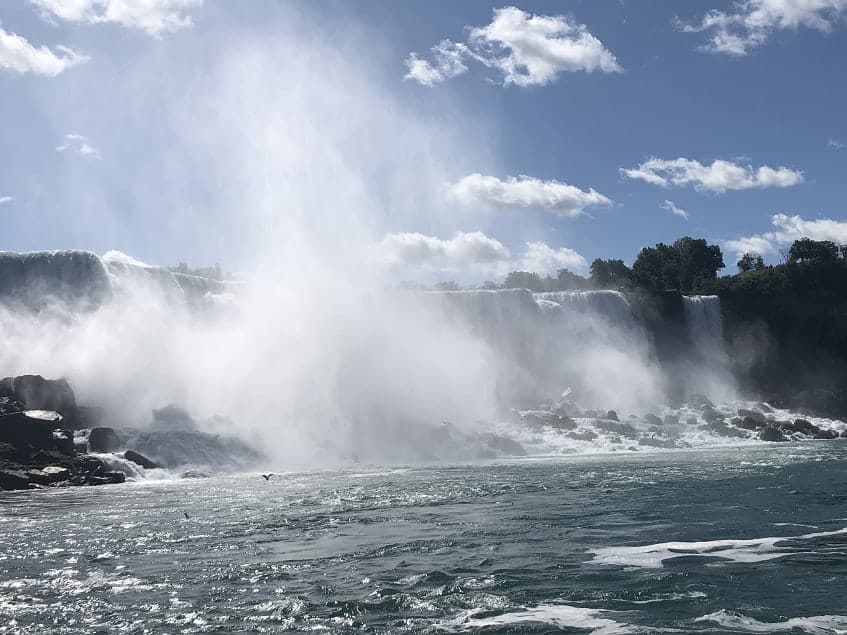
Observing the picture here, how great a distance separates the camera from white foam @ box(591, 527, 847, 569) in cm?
1404

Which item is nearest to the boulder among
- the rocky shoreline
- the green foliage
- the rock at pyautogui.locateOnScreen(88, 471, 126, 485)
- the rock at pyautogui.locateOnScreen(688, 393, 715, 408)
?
the rocky shoreline

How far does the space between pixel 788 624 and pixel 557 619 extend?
116 inches

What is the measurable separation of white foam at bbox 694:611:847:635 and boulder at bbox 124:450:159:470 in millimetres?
27990

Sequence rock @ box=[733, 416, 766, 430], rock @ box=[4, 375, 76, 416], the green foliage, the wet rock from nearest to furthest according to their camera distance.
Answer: rock @ box=[4, 375, 76, 416] < the wet rock < rock @ box=[733, 416, 766, 430] < the green foliage

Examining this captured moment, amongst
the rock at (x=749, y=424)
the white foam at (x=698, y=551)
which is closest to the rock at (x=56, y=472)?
the white foam at (x=698, y=551)

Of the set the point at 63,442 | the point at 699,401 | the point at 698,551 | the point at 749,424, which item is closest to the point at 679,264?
the point at 699,401

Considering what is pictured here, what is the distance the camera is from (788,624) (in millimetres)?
10250

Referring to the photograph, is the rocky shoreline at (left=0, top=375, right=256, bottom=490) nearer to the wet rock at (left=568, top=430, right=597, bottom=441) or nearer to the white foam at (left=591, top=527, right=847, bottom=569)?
the wet rock at (left=568, top=430, right=597, bottom=441)

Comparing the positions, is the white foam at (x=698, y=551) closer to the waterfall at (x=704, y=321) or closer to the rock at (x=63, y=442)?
the rock at (x=63, y=442)

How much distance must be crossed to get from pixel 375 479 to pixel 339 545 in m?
13.3

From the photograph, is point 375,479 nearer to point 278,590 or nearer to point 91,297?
point 278,590

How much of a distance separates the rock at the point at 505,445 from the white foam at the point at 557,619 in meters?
31.8

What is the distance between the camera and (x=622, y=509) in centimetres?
2005

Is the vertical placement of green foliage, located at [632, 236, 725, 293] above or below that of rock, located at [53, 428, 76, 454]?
above
